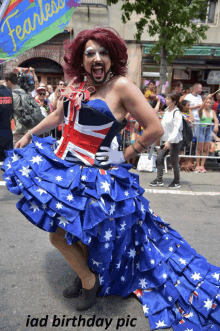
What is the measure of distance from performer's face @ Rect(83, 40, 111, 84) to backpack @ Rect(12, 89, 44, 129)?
3173 millimetres

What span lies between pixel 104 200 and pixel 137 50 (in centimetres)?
1406

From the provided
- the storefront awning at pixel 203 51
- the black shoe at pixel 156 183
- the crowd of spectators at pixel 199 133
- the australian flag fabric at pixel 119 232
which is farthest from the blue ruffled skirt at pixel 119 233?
the storefront awning at pixel 203 51

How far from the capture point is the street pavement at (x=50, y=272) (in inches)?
82.1

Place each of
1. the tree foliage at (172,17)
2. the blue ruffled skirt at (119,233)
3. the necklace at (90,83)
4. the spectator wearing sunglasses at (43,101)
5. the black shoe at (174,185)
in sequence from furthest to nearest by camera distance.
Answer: the tree foliage at (172,17)
the spectator wearing sunglasses at (43,101)
the black shoe at (174,185)
the necklace at (90,83)
the blue ruffled skirt at (119,233)

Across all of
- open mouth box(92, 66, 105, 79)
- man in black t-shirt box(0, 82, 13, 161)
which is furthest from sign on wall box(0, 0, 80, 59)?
open mouth box(92, 66, 105, 79)

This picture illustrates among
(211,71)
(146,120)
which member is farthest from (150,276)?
(211,71)

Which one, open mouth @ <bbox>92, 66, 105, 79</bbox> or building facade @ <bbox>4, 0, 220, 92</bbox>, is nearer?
open mouth @ <bbox>92, 66, 105, 79</bbox>

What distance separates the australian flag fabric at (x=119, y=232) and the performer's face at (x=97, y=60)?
23.2 inches

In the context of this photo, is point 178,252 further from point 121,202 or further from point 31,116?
point 31,116

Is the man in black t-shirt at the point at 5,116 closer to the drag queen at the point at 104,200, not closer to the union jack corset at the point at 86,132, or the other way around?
the drag queen at the point at 104,200

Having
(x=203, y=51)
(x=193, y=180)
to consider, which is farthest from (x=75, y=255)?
(x=203, y=51)

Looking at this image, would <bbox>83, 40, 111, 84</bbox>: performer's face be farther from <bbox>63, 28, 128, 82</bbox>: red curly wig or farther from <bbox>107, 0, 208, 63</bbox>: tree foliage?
<bbox>107, 0, 208, 63</bbox>: tree foliage

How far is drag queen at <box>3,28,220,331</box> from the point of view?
5.96 ft

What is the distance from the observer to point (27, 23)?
369 centimetres
